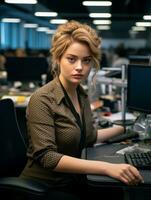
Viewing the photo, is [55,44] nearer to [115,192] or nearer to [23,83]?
[115,192]

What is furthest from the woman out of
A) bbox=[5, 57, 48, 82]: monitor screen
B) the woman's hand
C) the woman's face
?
bbox=[5, 57, 48, 82]: monitor screen

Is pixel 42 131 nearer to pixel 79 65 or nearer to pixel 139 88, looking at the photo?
pixel 79 65

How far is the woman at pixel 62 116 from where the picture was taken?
1.65m

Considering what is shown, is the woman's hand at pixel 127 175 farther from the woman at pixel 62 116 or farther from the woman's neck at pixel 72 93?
the woman's neck at pixel 72 93

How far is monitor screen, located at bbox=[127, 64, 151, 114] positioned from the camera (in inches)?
86.4

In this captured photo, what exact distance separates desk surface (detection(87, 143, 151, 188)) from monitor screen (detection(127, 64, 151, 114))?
11.0 inches

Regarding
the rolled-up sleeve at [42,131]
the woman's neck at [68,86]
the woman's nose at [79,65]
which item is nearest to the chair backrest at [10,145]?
the rolled-up sleeve at [42,131]

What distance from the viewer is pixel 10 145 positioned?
185 centimetres

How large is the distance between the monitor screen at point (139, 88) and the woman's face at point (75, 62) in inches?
20.2

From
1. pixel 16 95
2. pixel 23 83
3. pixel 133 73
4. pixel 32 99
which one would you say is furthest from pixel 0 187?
pixel 23 83

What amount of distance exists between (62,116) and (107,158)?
0.28 meters

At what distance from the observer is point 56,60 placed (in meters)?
1.82

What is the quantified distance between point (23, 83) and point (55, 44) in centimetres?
284

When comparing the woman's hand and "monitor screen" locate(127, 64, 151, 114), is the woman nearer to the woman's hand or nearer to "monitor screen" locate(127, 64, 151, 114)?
the woman's hand
